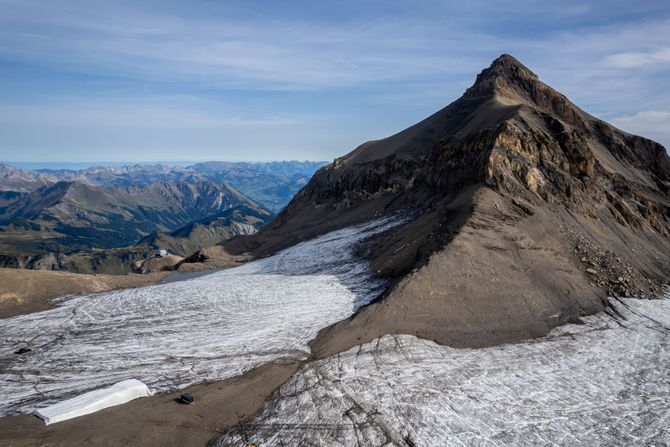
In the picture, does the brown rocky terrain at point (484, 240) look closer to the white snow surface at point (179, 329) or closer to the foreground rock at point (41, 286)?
the white snow surface at point (179, 329)

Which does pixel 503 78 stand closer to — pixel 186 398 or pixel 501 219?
pixel 501 219

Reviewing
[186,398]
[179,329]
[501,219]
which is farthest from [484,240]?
[186,398]

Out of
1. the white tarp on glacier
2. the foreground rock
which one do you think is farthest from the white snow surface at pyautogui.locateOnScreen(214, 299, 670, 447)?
the foreground rock

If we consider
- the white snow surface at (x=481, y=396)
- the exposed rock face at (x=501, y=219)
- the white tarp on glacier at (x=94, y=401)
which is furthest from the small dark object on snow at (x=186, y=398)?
the exposed rock face at (x=501, y=219)

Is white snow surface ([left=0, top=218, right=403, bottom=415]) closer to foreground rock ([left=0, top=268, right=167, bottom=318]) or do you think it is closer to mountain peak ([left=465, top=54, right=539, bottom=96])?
foreground rock ([left=0, top=268, right=167, bottom=318])

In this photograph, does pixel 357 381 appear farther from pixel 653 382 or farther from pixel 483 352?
pixel 653 382

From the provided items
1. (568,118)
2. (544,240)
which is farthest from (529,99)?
(544,240)
